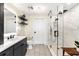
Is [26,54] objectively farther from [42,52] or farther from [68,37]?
[68,37]

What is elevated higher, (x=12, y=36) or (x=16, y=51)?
(x=12, y=36)

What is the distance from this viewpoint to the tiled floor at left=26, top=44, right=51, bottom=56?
2.09m

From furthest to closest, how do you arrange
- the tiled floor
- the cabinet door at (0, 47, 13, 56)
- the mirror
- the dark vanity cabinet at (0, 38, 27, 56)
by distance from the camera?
the mirror < the tiled floor < the dark vanity cabinet at (0, 38, 27, 56) < the cabinet door at (0, 47, 13, 56)

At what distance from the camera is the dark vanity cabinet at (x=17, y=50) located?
6.44ft

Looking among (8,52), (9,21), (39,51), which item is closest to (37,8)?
(9,21)

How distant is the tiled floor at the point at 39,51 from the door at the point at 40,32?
0.10 metres

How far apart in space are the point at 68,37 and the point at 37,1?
2.87 feet

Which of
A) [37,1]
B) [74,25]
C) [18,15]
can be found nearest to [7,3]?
[18,15]

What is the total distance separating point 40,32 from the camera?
216 cm

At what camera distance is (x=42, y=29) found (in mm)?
2141

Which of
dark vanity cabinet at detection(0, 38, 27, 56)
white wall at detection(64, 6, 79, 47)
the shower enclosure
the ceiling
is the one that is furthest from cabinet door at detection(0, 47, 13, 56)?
white wall at detection(64, 6, 79, 47)

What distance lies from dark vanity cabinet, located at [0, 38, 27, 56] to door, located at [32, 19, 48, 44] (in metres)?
0.24

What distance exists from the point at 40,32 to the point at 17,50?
589 millimetres

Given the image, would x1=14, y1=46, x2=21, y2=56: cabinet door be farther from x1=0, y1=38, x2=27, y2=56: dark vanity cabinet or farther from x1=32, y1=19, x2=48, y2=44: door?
x1=32, y1=19, x2=48, y2=44: door
